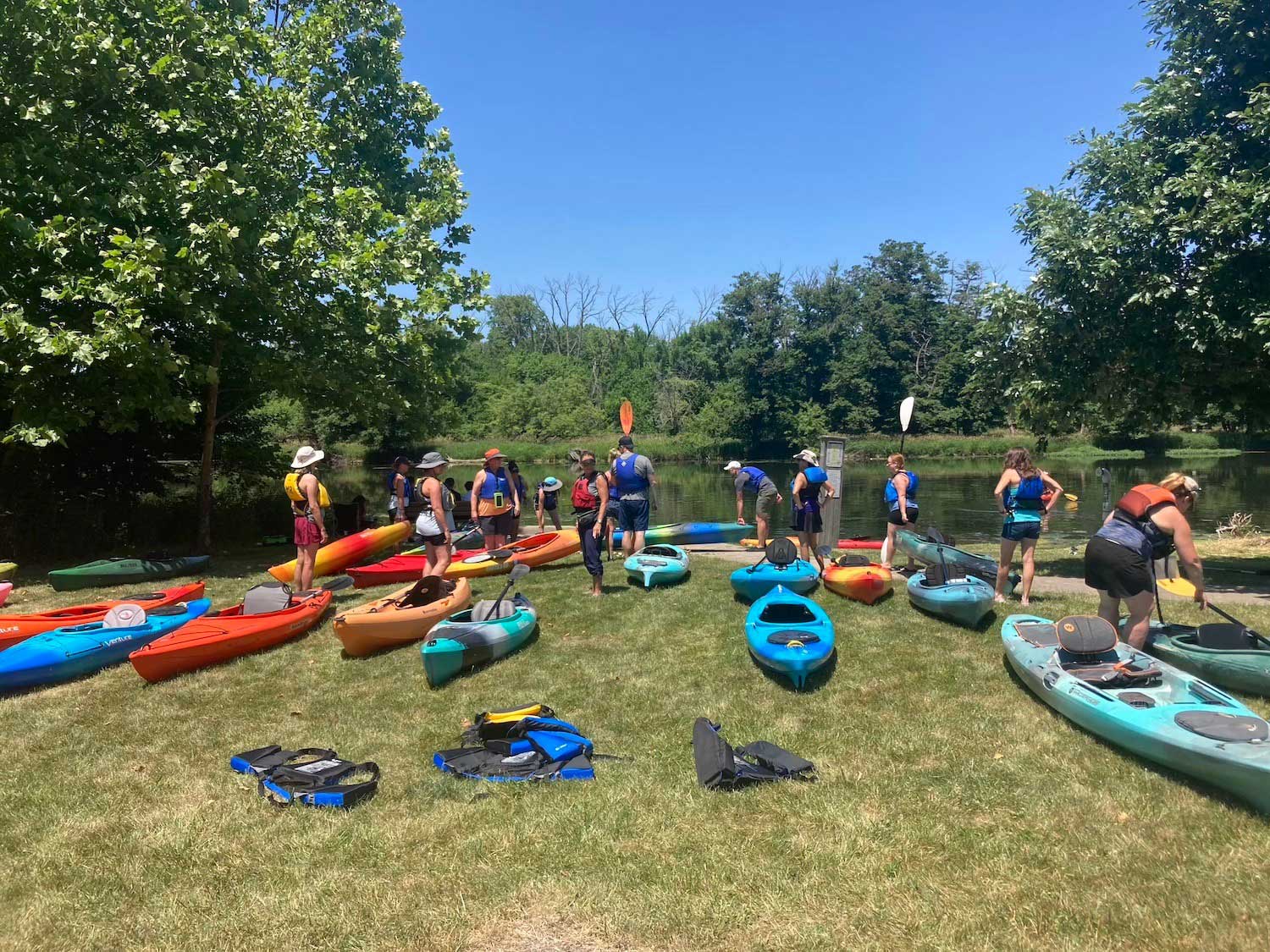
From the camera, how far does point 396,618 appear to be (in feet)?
23.6

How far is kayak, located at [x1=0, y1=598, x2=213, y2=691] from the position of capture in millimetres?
6500

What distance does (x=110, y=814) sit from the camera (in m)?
4.46

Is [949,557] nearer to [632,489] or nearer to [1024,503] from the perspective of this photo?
[1024,503]

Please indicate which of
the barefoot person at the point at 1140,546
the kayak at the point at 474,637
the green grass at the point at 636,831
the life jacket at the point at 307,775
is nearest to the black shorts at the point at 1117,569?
the barefoot person at the point at 1140,546

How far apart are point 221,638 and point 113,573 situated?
194 inches

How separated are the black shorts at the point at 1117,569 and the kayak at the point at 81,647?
28.4 feet

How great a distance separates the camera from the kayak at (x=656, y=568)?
9188mm

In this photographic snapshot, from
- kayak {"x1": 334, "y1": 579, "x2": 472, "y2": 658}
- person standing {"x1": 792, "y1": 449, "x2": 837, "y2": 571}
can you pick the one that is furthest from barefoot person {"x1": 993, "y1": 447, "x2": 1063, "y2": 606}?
kayak {"x1": 334, "y1": 579, "x2": 472, "y2": 658}

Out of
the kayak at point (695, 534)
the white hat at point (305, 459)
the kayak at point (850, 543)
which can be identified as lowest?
the kayak at point (850, 543)

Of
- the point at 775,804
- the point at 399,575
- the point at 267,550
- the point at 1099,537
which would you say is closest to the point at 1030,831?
the point at 775,804

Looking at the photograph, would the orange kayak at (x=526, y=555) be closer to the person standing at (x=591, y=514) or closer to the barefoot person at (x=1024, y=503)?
the person standing at (x=591, y=514)

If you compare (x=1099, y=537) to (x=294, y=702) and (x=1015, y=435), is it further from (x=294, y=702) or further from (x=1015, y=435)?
(x=1015, y=435)

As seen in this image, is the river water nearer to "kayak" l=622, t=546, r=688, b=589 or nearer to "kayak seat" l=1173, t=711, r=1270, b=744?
"kayak" l=622, t=546, r=688, b=589

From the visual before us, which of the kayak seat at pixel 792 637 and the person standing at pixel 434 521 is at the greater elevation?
the person standing at pixel 434 521
